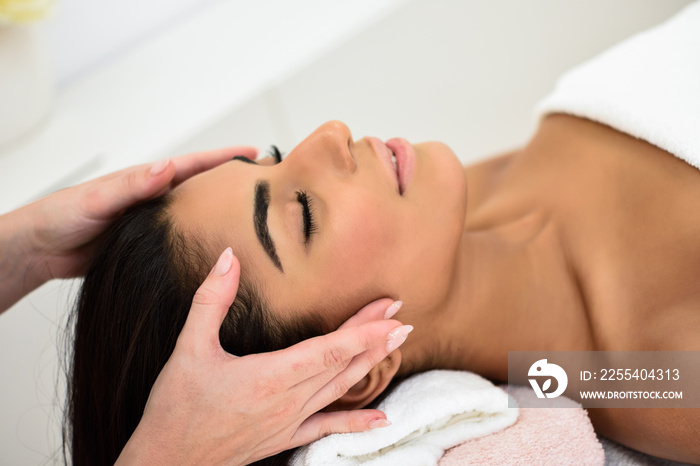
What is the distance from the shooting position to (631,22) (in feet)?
6.14

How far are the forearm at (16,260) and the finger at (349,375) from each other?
66cm

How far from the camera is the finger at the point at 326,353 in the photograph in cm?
82

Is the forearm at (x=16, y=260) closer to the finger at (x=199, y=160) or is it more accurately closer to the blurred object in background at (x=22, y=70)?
the finger at (x=199, y=160)

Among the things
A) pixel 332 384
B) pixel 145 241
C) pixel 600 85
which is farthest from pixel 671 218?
pixel 145 241

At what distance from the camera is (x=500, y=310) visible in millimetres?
1104

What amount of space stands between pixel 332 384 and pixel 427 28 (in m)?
1.31

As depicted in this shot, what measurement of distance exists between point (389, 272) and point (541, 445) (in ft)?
1.24

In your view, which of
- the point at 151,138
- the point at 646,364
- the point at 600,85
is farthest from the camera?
the point at 151,138

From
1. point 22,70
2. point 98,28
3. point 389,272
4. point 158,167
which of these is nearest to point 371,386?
point 389,272

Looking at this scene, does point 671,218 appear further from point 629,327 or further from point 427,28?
point 427,28

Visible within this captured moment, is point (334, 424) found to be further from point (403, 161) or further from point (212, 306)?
point (403, 161)

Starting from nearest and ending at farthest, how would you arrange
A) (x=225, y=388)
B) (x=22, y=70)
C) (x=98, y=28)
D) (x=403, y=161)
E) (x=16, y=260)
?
(x=225, y=388), (x=403, y=161), (x=16, y=260), (x=22, y=70), (x=98, y=28)

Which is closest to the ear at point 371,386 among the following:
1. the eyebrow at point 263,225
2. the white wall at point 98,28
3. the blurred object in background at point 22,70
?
the eyebrow at point 263,225

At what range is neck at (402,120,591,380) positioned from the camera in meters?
1.07
